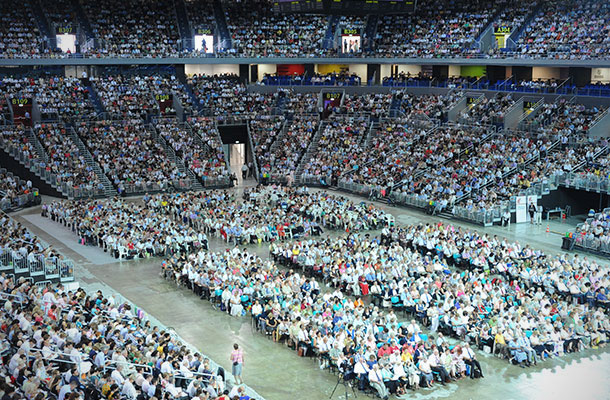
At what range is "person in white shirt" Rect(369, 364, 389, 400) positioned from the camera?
19188 millimetres

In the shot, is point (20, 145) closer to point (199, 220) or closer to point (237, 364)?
point (199, 220)

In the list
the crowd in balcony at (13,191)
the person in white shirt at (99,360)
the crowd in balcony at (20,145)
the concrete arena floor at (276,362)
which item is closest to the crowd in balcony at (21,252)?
the concrete arena floor at (276,362)

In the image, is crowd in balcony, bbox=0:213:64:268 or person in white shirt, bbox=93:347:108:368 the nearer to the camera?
person in white shirt, bbox=93:347:108:368

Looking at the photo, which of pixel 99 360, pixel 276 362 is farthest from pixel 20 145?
pixel 99 360

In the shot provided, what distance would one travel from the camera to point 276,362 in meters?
21.7

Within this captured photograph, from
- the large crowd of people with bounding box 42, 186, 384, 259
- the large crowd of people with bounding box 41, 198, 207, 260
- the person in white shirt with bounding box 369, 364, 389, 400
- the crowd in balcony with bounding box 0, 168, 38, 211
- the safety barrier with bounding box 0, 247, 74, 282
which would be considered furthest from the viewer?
the crowd in balcony with bounding box 0, 168, 38, 211

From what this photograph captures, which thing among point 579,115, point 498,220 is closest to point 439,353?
point 498,220

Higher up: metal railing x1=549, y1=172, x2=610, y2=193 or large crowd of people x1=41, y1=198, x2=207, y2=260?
metal railing x1=549, y1=172, x2=610, y2=193

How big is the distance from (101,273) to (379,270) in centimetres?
1173

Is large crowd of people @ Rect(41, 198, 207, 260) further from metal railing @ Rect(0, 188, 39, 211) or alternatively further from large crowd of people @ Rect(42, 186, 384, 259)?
metal railing @ Rect(0, 188, 39, 211)

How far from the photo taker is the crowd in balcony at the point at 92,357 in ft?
54.0

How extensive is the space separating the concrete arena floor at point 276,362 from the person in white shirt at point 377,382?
67 cm

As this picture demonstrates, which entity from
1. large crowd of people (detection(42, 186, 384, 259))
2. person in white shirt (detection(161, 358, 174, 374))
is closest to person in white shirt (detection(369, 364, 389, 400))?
person in white shirt (detection(161, 358, 174, 374))

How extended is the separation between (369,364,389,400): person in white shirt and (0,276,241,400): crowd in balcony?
373cm
